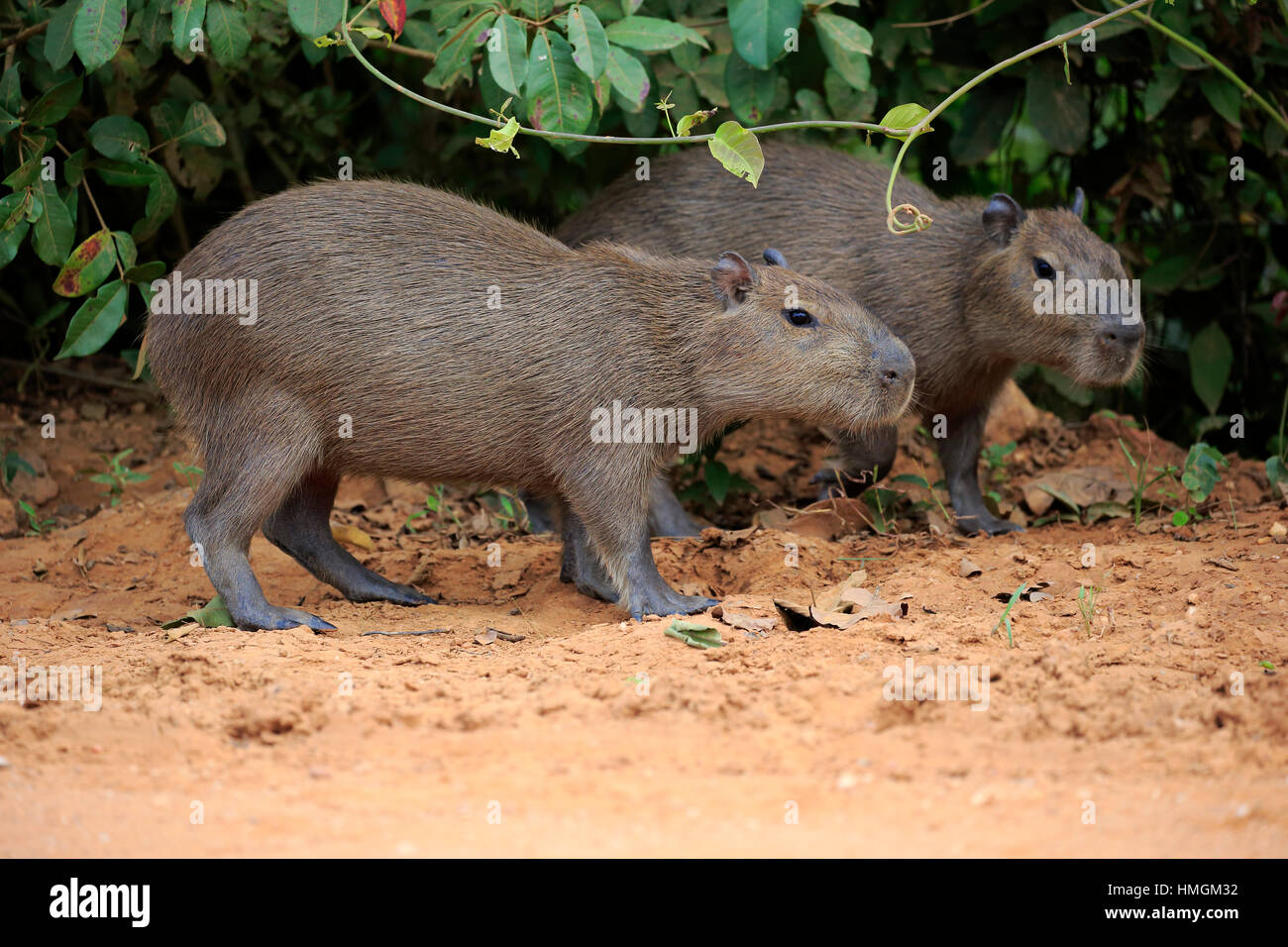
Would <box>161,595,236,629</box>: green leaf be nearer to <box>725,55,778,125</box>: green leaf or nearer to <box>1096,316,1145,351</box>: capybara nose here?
<box>725,55,778,125</box>: green leaf

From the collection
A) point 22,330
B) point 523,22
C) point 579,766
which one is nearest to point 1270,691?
point 579,766

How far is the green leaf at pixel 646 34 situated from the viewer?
5.00 m

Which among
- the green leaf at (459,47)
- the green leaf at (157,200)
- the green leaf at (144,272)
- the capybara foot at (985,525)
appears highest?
the green leaf at (459,47)

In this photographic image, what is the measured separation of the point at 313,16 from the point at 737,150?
1.61m

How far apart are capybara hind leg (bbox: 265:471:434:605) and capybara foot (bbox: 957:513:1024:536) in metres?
2.48

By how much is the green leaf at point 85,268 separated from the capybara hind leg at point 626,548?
2030mm

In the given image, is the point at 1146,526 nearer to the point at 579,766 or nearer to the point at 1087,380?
the point at 1087,380

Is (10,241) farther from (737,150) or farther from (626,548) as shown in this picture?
(737,150)

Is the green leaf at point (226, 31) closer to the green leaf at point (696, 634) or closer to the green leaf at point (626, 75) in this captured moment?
the green leaf at point (626, 75)

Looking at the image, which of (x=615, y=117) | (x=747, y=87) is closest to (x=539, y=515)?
(x=615, y=117)

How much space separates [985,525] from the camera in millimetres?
6227

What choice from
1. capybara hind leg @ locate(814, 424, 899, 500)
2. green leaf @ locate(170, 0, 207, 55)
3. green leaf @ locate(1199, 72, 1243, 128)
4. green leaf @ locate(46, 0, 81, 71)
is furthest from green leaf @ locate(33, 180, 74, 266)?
green leaf @ locate(1199, 72, 1243, 128)

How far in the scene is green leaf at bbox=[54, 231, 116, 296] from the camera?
5.21 metres

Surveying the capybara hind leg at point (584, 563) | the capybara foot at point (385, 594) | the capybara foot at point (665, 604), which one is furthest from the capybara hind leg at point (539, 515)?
the capybara foot at point (665, 604)
